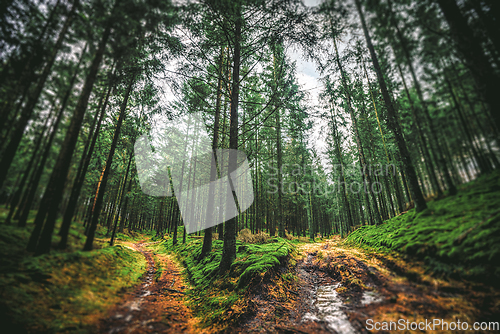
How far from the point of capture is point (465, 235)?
3.01 m

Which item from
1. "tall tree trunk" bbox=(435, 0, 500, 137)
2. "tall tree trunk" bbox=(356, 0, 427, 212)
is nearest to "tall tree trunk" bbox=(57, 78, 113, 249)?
"tall tree trunk" bbox=(356, 0, 427, 212)

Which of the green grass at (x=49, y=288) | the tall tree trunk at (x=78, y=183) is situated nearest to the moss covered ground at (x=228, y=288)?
the green grass at (x=49, y=288)

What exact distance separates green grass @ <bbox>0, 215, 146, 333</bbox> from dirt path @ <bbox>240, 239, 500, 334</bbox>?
2921 mm

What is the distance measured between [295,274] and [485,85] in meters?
6.89

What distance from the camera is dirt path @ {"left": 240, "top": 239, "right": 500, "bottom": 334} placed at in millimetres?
2543

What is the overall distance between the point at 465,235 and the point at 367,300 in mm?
2146

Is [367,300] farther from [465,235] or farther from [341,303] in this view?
[465,235]

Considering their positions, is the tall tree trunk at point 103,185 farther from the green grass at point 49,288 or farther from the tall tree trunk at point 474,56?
the tall tree trunk at point 474,56

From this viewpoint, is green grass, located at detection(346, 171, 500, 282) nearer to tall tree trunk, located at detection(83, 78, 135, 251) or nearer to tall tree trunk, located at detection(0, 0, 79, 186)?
tall tree trunk, located at detection(83, 78, 135, 251)

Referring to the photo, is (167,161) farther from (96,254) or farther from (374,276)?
(374,276)

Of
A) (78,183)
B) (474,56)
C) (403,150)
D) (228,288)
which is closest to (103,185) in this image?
(78,183)

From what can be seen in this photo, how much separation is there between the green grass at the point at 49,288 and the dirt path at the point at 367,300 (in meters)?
2.92

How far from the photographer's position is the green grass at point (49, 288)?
2.17 m

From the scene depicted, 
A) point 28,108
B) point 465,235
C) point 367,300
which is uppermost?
point 28,108
